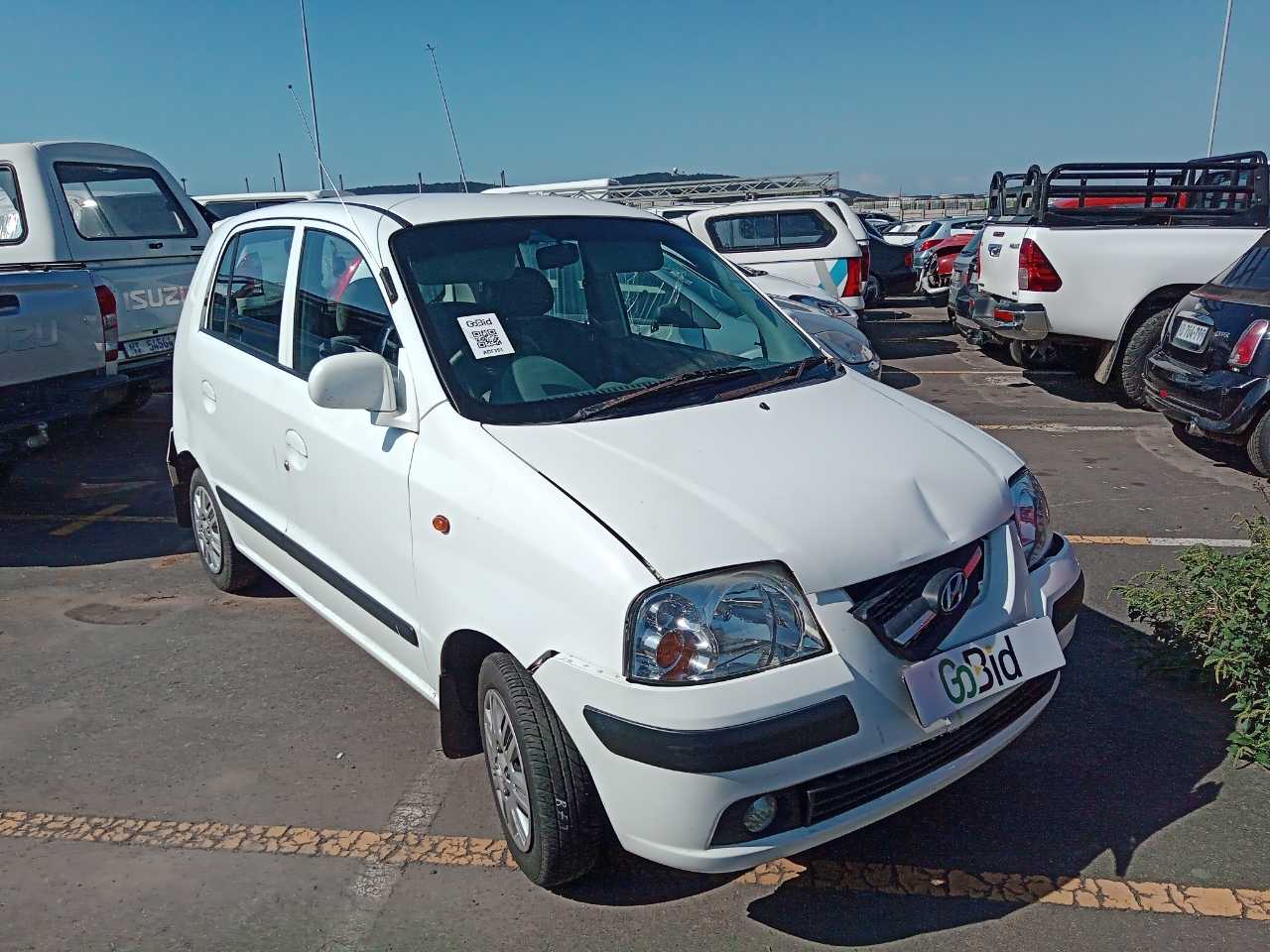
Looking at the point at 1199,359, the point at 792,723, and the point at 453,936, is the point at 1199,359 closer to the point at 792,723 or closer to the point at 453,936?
the point at 792,723

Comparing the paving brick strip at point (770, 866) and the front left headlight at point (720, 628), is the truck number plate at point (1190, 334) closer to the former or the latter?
the paving brick strip at point (770, 866)

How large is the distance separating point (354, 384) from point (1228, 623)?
293cm

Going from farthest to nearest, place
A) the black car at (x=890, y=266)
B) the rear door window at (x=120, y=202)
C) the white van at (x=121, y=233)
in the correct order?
1. the black car at (x=890, y=266)
2. the rear door window at (x=120, y=202)
3. the white van at (x=121, y=233)

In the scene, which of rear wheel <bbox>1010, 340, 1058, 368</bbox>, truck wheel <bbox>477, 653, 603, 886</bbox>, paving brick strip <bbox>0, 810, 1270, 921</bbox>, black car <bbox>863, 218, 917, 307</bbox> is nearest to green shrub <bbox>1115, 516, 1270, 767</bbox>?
paving brick strip <bbox>0, 810, 1270, 921</bbox>

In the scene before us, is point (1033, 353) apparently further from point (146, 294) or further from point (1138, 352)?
point (146, 294)

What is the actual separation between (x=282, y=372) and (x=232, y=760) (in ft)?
4.49

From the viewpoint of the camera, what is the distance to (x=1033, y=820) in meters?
2.99

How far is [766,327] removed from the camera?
379 centimetres

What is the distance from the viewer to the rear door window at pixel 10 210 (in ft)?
27.3

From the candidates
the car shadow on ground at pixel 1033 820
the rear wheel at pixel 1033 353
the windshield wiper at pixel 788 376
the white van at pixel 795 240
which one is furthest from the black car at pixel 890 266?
the car shadow on ground at pixel 1033 820

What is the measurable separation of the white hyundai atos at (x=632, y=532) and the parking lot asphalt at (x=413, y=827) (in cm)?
32

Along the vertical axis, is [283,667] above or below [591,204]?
below

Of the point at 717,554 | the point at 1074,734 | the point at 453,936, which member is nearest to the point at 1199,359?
the point at 1074,734

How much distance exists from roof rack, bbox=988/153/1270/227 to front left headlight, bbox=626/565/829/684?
7607 millimetres
